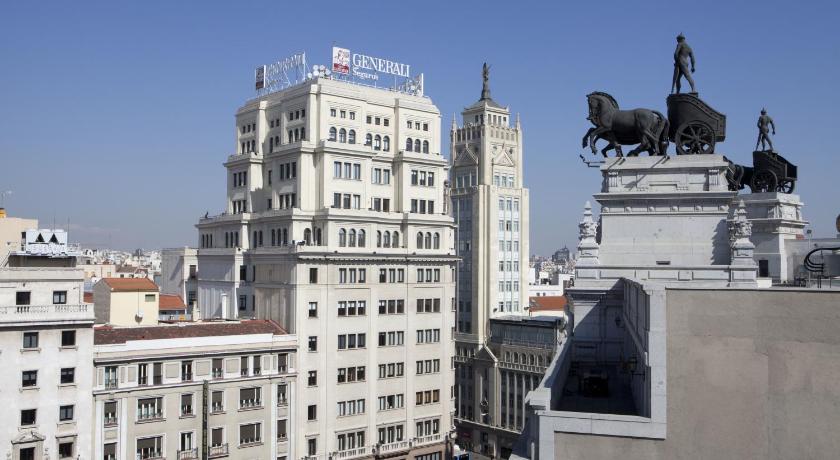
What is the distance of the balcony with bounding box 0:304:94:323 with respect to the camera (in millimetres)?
56719

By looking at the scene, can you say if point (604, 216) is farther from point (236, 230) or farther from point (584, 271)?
point (236, 230)

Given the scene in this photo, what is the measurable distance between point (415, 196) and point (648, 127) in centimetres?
4571

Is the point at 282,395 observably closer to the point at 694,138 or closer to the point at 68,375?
the point at 68,375

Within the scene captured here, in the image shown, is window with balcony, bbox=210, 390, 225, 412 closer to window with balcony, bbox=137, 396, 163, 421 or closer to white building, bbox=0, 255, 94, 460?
window with balcony, bbox=137, 396, 163, 421

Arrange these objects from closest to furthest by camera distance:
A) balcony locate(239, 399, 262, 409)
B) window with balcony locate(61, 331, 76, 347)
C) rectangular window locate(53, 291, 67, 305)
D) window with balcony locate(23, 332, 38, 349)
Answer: window with balcony locate(23, 332, 38, 349) → window with balcony locate(61, 331, 76, 347) → rectangular window locate(53, 291, 67, 305) → balcony locate(239, 399, 262, 409)

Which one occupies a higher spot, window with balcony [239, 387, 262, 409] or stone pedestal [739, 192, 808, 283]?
stone pedestal [739, 192, 808, 283]

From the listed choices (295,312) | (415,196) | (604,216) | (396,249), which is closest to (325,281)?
(295,312)

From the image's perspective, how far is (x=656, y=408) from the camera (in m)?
23.2

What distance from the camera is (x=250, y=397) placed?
67375mm

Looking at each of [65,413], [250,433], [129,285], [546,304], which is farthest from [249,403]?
[546,304]

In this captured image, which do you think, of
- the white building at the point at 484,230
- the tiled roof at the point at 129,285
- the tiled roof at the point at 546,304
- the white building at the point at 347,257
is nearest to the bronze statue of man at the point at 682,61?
the white building at the point at 347,257

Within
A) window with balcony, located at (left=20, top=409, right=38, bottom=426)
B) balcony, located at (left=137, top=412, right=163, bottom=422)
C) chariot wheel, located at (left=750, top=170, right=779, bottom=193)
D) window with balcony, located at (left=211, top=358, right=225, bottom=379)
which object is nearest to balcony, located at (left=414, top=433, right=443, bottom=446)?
window with balcony, located at (left=211, top=358, right=225, bottom=379)

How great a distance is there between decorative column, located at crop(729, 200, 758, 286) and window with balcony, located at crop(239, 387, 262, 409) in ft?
150

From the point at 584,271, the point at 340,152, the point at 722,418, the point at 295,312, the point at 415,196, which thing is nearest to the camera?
the point at 722,418
